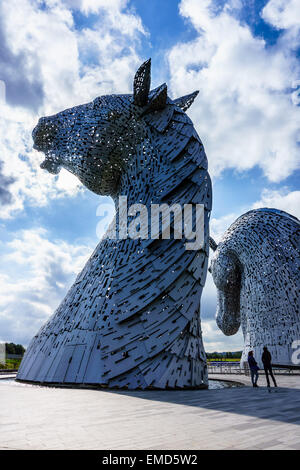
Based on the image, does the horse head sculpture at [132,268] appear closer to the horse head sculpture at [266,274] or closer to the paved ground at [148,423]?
the paved ground at [148,423]

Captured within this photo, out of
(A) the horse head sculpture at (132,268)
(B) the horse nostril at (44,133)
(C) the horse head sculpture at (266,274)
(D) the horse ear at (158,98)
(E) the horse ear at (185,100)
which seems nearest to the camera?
(A) the horse head sculpture at (132,268)

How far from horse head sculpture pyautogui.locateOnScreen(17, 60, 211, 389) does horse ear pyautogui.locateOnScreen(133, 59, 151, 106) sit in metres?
0.03

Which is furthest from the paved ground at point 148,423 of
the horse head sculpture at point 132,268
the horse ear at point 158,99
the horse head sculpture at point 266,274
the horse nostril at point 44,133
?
the horse head sculpture at point 266,274

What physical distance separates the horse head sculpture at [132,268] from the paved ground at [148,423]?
5.98 feet

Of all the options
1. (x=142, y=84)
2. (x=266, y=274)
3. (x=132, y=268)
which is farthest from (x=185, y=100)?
(x=266, y=274)

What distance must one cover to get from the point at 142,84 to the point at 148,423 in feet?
27.3

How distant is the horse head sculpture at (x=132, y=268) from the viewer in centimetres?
718

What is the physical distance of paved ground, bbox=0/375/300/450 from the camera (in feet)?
8.90

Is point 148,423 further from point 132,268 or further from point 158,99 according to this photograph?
point 158,99

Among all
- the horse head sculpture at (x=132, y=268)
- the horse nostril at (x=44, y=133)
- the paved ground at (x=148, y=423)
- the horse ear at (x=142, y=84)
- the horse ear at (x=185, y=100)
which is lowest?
the paved ground at (x=148, y=423)

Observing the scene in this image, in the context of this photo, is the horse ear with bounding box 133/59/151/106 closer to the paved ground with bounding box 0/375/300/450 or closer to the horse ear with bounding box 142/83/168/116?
the horse ear with bounding box 142/83/168/116

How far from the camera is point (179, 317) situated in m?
7.64

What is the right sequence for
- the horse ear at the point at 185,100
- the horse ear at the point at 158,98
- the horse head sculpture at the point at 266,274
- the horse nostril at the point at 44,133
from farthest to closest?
the horse head sculpture at the point at 266,274 → the horse ear at the point at 185,100 → the horse nostril at the point at 44,133 → the horse ear at the point at 158,98

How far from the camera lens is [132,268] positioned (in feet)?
26.3
